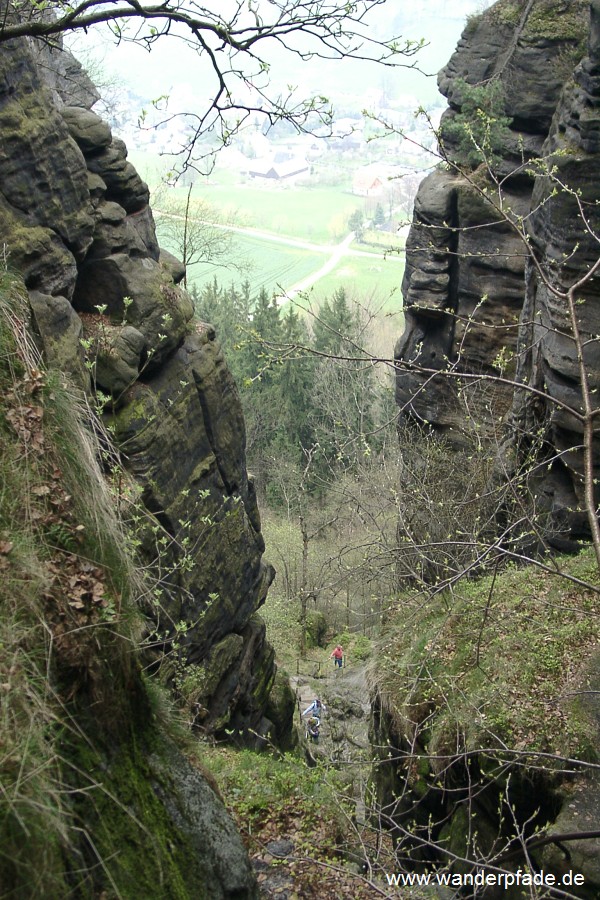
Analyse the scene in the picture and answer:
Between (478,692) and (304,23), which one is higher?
(304,23)

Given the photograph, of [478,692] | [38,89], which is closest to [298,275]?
[38,89]

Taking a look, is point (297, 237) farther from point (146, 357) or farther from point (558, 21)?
point (146, 357)

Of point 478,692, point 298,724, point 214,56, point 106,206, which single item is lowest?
point 298,724

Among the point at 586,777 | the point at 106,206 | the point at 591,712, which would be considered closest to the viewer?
the point at 586,777

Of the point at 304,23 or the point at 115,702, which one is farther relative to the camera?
the point at 304,23

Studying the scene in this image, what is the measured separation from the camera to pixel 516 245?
18500mm

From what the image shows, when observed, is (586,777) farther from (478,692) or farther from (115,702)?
(115,702)

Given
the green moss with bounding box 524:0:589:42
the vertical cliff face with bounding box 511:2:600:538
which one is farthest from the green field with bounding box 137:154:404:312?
the vertical cliff face with bounding box 511:2:600:538

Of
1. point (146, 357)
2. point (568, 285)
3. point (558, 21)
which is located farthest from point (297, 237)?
point (146, 357)

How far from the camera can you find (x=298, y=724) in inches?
711

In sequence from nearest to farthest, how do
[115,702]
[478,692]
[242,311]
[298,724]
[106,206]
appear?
1. [115,702]
2. [478,692]
3. [106,206]
4. [298,724]
5. [242,311]

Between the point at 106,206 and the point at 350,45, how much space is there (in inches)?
276

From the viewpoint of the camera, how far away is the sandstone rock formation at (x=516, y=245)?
11.9 metres

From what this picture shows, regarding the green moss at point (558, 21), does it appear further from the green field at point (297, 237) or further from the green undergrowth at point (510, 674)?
the green field at point (297, 237)
